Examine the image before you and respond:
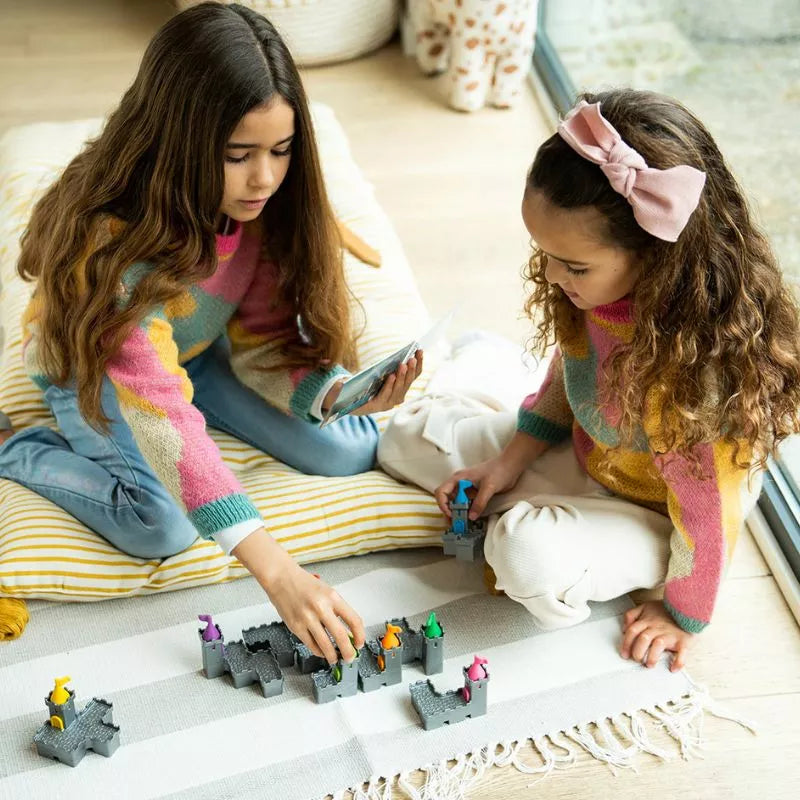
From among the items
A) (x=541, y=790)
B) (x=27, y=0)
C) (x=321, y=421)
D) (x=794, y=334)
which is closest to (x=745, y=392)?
(x=794, y=334)

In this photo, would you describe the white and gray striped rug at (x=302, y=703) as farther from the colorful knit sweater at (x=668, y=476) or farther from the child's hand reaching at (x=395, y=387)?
the child's hand reaching at (x=395, y=387)

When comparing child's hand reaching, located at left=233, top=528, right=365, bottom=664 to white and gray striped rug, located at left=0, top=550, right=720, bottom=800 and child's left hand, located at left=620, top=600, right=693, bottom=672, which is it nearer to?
white and gray striped rug, located at left=0, top=550, right=720, bottom=800

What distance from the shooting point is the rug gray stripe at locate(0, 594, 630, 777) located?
1312mm

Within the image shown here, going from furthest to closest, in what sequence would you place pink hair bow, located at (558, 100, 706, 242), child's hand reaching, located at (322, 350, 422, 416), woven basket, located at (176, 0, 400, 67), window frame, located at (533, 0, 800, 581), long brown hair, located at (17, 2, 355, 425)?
woven basket, located at (176, 0, 400, 67)
window frame, located at (533, 0, 800, 581)
child's hand reaching, located at (322, 350, 422, 416)
long brown hair, located at (17, 2, 355, 425)
pink hair bow, located at (558, 100, 706, 242)

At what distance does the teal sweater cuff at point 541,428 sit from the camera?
155cm

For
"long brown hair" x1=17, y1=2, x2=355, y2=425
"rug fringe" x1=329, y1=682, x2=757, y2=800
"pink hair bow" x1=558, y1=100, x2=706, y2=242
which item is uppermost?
"pink hair bow" x1=558, y1=100, x2=706, y2=242

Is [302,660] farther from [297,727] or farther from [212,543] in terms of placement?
[212,543]

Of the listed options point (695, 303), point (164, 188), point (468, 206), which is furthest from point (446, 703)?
point (468, 206)

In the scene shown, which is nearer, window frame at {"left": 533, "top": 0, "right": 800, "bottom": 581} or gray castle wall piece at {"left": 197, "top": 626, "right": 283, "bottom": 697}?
gray castle wall piece at {"left": 197, "top": 626, "right": 283, "bottom": 697}

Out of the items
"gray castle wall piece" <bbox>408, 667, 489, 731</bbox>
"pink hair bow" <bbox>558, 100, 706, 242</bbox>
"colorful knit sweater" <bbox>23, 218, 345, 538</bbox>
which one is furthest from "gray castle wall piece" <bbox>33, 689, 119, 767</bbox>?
"pink hair bow" <bbox>558, 100, 706, 242</bbox>

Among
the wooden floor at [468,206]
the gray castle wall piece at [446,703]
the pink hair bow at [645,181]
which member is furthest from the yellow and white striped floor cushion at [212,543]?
the pink hair bow at [645,181]

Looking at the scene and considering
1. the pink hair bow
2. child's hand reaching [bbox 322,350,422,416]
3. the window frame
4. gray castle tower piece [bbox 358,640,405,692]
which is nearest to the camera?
the pink hair bow

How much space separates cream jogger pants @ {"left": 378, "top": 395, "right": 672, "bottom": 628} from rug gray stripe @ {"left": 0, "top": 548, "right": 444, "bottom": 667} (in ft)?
0.56

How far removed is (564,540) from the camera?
1.38 meters
